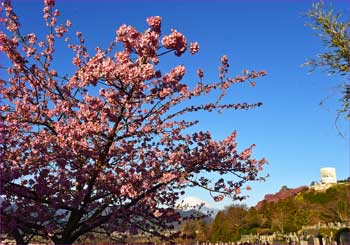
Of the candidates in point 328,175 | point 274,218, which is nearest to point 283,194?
point 328,175

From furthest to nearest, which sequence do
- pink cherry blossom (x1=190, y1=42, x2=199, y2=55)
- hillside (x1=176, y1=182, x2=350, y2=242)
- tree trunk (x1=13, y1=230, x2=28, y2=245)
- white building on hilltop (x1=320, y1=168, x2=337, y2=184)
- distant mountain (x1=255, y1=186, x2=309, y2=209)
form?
white building on hilltop (x1=320, y1=168, x2=337, y2=184) < distant mountain (x1=255, y1=186, x2=309, y2=209) < hillside (x1=176, y1=182, x2=350, y2=242) < tree trunk (x1=13, y1=230, x2=28, y2=245) < pink cherry blossom (x1=190, y1=42, x2=199, y2=55)

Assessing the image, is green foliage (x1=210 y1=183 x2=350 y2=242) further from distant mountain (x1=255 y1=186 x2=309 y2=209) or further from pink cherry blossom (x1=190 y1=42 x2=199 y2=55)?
pink cherry blossom (x1=190 y1=42 x2=199 y2=55)

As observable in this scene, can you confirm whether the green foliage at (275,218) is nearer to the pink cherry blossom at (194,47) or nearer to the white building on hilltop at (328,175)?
the white building on hilltop at (328,175)

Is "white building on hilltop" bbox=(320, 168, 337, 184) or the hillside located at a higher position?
"white building on hilltop" bbox=(320, 168, 337, 184)

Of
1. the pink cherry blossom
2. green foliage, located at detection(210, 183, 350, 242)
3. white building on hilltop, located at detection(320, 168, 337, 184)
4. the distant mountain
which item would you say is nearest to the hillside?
green foliage, located at detection(210, 183, 350, 242)

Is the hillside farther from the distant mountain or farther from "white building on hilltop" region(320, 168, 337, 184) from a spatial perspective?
"white building on hilltop" region(320, 168, 337, 184)

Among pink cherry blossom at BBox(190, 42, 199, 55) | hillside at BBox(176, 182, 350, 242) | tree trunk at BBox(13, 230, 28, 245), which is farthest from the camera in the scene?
hillside at BBox(176, 182, 350, 242)

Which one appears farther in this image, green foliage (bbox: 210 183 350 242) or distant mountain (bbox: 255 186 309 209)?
distant mountain (bbox: 255 186 309 209)

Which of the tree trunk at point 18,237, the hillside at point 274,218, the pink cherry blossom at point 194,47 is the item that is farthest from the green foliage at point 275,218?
the pink cherry blossom at point 194,47

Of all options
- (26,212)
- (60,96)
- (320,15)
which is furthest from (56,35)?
(320,15)

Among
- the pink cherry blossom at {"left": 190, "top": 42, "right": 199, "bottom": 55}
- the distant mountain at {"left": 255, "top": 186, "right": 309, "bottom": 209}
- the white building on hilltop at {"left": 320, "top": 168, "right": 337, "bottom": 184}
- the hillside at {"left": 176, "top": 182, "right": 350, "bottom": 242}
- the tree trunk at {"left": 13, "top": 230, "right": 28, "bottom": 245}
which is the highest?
the white building on hilltop at {"left": 320, "top": 168, "right": 337, "bottom": 184}

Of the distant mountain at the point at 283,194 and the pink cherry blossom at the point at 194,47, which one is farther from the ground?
the distant mountain at the point at 283,194

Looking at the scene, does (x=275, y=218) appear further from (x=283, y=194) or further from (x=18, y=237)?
(x=18, y=237)

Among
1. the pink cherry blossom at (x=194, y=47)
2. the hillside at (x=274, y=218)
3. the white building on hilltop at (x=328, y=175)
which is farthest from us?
the white building on hilltop at (x=328, y=175)
